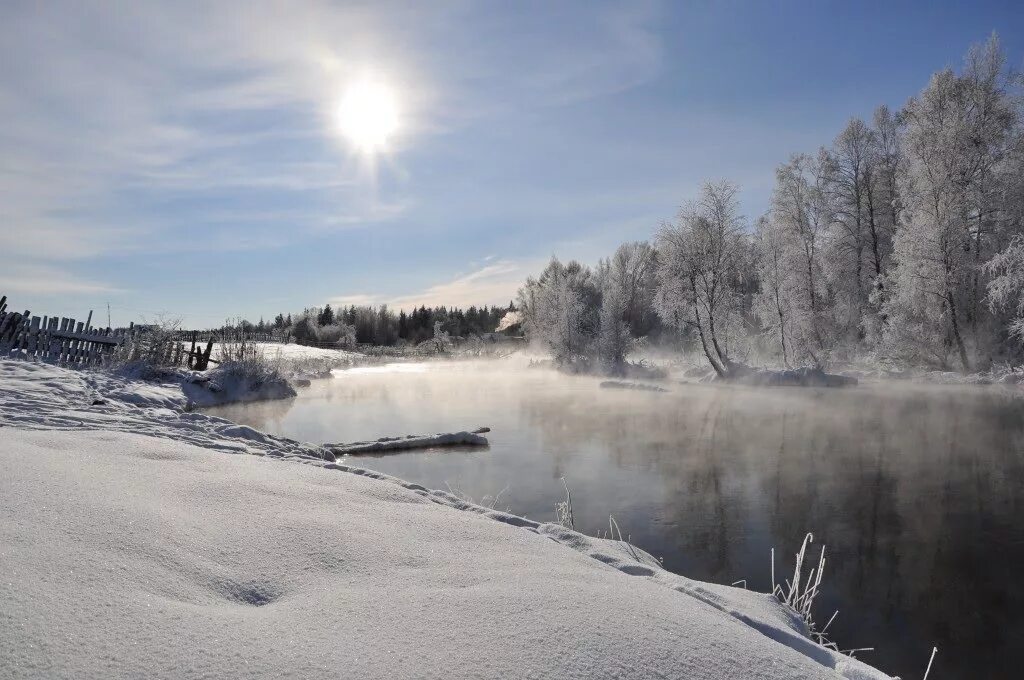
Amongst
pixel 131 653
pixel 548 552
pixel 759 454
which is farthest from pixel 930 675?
pixel 759 454

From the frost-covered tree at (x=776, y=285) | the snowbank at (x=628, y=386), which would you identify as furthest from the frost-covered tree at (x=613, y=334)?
the frost-covered tree at (x=776, y=285)

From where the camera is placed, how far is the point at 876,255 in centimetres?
2889

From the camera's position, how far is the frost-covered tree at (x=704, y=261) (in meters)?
27.0

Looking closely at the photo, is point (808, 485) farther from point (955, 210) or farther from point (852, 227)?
point (852, 227)

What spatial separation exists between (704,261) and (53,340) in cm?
2529

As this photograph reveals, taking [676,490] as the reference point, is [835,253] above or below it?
above

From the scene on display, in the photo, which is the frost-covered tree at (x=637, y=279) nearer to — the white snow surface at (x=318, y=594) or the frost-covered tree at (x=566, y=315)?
the frost-covered tree at (x=566, y=315)

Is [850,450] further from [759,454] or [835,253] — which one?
[835,253]

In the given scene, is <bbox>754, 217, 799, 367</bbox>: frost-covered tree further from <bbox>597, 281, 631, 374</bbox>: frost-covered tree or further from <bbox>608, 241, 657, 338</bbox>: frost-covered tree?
<bbox>608, 241, 657, 338</bbox>: frost-covered tree

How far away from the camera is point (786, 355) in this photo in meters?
28.7

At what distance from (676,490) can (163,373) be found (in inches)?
648

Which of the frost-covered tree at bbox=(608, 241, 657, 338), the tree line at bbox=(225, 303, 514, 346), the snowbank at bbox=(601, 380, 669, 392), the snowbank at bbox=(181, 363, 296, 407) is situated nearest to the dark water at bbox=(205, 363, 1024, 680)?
the snowbank at bbox=(181, 363, 296, 407)

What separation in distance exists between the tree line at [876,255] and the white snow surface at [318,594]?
1994 cm

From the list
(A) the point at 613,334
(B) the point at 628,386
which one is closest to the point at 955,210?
(B) the point at 628,386
